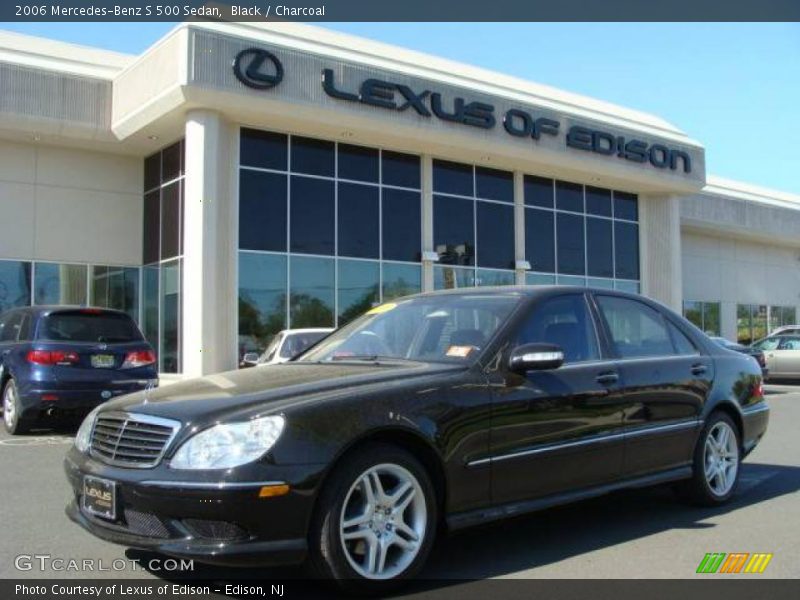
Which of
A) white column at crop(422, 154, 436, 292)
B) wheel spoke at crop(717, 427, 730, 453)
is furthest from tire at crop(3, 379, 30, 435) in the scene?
white column at crop(422, 154, 436, 292)

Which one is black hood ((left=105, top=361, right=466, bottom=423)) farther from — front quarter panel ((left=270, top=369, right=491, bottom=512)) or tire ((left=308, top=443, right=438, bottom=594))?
tire ((left=308, top=443, right=438, bottom=594))

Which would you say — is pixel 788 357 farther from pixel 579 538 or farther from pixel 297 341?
pixel 579 538

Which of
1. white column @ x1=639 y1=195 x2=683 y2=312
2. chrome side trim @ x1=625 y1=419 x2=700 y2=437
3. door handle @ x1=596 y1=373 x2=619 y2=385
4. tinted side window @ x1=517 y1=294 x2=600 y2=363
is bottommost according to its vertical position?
chrome side trim @ x1=625 y1=419 x2=700 y2=437

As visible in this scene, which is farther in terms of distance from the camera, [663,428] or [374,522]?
[663,428]

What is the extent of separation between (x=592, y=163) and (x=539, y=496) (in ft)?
67.0

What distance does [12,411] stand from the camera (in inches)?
418

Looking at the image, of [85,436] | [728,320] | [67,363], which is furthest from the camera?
[728,320]

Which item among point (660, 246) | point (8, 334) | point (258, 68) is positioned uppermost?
point (258, 68)

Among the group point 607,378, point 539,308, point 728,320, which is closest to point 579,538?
point 607,378

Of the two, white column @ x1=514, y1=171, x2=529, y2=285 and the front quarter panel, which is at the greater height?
white column @ x1=514, y1=171, x2=529, y2=285

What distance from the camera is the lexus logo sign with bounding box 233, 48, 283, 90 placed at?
17750 mm

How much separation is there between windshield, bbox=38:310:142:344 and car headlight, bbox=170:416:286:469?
726cm

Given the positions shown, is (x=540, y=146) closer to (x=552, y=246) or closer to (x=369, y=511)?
(x=552, y=246)

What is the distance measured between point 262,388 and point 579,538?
2.40 metres
